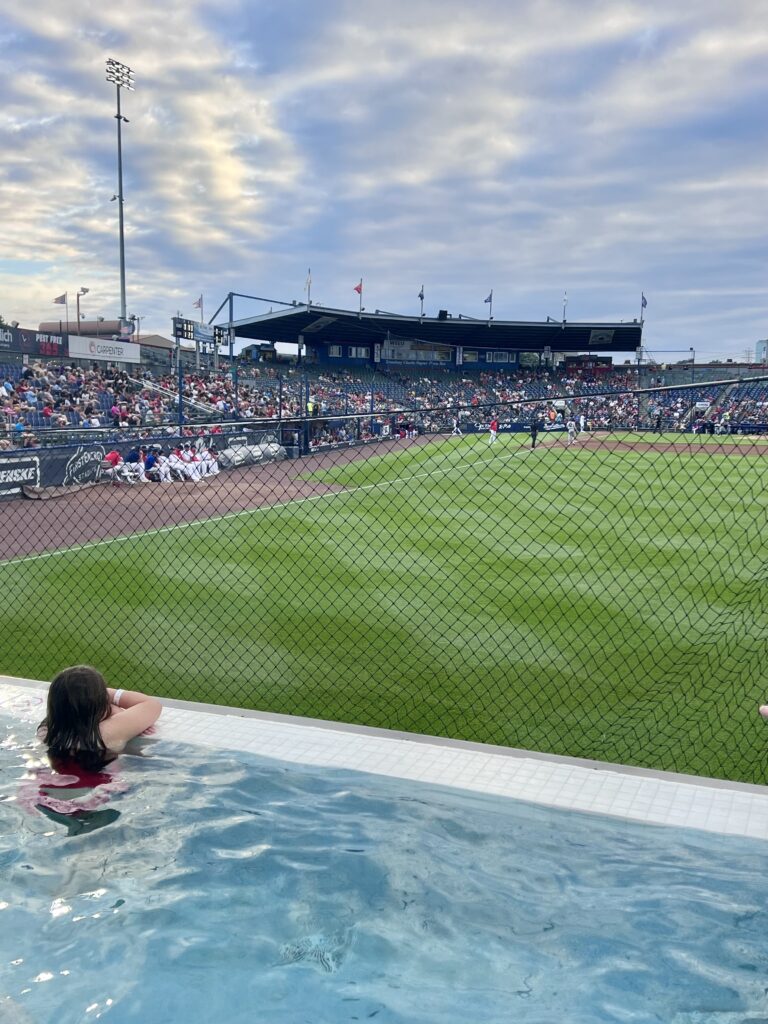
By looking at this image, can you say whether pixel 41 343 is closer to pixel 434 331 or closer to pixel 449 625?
pixel 449 625

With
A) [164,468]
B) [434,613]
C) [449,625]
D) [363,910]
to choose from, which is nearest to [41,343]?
[164,468]

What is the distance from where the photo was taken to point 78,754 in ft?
16.0

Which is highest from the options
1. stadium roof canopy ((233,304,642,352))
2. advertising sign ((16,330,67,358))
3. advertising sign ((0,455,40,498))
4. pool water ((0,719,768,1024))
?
stadium roof canopy ((233,304,642,352))

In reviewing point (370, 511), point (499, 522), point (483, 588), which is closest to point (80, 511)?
point (370, 511)

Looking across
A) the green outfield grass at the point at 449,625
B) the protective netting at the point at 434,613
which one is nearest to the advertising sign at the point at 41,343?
the protective netting at the point at 434,613

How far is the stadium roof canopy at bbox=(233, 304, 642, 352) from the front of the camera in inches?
2525

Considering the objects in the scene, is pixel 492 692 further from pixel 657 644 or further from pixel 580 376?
pixel 580 376

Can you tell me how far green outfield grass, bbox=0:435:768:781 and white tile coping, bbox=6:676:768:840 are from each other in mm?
471

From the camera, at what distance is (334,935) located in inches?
157

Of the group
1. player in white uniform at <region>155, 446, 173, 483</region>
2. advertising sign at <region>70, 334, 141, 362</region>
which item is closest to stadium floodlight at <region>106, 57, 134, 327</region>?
advertising sign at <region>70, 334, 141, 362</region>

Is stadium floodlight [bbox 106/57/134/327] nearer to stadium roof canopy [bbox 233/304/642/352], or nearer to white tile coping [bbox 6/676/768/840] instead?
stadium roof canopy [bbox 233/304/642/352]

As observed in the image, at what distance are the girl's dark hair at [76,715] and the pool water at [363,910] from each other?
0.86 ft

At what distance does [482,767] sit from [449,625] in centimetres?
382

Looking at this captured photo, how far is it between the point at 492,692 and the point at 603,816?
7.73 ft
